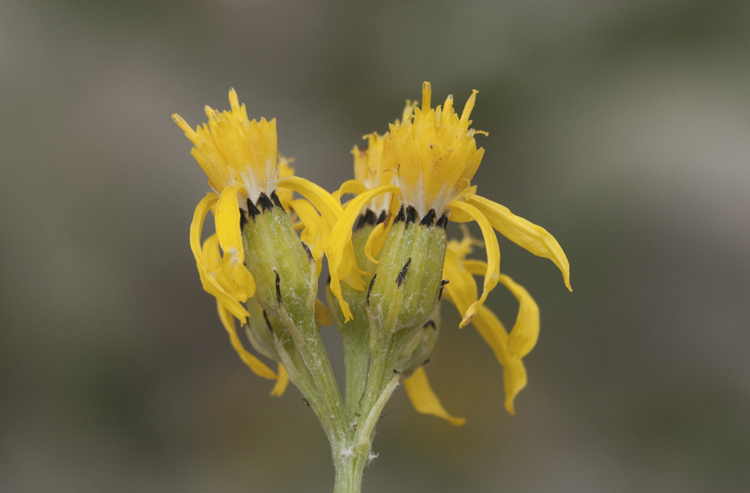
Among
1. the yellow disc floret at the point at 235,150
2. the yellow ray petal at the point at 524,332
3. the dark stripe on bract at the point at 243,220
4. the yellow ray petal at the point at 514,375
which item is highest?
the yellow disc floret at the point at 235,150

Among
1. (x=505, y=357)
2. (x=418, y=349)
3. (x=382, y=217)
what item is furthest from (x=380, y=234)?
(x=505, y=357)

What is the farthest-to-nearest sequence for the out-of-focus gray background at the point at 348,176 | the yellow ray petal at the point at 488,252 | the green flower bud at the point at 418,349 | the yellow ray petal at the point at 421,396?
the out-of-focus gray background at the point at 348,176, the yellow ray petal at the point at 421,396, the green flower bud at the point at 418,349, the yellow ray petal at the point at 488,252

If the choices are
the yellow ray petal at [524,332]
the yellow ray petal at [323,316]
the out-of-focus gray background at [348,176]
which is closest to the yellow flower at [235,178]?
the yellow ray petal at [323,316]

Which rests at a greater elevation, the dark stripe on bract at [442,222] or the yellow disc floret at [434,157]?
the yellow disc floret at [434,157]

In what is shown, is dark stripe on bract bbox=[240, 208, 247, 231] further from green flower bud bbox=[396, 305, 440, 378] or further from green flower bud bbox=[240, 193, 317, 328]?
green flower bud bbox=[396, 305, 440, 378]

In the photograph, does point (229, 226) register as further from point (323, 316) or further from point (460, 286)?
point (460, 286)

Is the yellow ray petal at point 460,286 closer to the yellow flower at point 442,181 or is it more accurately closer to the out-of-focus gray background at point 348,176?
the yellow flower at point 442,181

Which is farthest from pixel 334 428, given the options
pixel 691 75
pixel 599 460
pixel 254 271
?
pixel 691 75

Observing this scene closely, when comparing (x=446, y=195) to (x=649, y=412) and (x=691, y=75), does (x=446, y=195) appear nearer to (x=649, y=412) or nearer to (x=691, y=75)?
(x=649, y=412)
